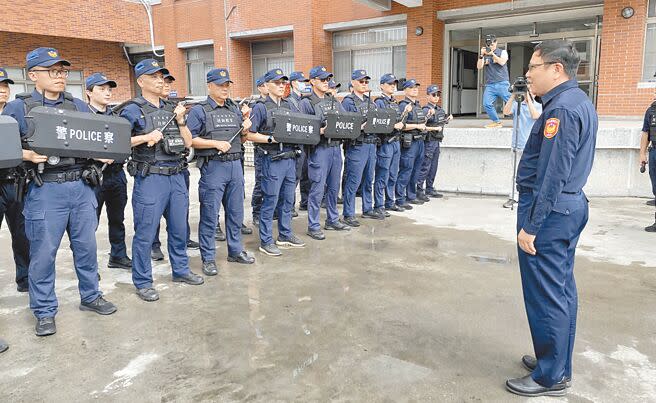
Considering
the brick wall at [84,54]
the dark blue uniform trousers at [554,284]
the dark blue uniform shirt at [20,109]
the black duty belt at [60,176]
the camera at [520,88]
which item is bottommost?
the dark blue uniform trousers at [554,284]

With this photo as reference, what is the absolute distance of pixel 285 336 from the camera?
362 cm

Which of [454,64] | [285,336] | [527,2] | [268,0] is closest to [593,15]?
[527,2]

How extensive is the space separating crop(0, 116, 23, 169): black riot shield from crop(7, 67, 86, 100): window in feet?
49.7

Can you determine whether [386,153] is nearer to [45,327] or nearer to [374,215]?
[374,215]

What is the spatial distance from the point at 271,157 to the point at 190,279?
1.61 meters

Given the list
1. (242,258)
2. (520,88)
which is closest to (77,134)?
(242,258)

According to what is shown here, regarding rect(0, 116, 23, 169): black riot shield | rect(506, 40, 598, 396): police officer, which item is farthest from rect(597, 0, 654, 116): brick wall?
rect(0, 116, 23, 169): black riot shield

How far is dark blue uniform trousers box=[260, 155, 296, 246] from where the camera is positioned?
5582 millimetres

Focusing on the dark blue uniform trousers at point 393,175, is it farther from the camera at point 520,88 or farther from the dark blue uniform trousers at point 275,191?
the dark blue uniform trousers at point 275,191

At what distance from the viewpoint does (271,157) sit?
5539 millimetres

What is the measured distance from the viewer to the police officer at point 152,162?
165 inches

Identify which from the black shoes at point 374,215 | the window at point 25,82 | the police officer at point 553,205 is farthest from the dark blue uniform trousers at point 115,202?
the window at point 25,82

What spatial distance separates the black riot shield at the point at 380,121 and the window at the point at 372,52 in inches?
299

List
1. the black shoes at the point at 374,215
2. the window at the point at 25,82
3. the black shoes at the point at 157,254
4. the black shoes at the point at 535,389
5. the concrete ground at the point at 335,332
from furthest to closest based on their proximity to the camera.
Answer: the window at the point at 25,82 → the black shoes at the point at 374,215 → the black shoes at the point at 157,254 → the concrete ground at the point at 335,332 → the black shoes at the point at 535,389
